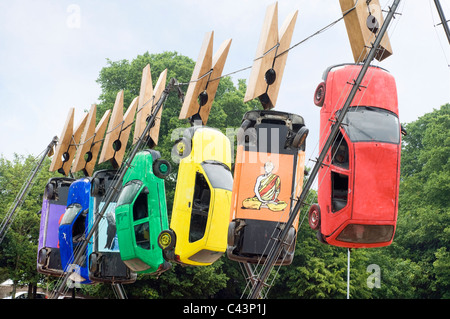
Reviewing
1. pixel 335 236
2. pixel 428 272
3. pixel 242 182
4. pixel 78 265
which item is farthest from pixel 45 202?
pixel 428 272

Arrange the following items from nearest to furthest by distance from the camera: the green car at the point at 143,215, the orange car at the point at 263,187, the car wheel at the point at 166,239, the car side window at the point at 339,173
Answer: the car side window at the point at 339,173, the orange car at the point at 263,187, the car wheel at the point at 166,239, the green car at the point at 143,215

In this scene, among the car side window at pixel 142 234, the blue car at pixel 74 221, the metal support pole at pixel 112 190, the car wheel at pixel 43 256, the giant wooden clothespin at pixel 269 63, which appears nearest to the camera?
the giant wooden clothespin at pixel 269 63

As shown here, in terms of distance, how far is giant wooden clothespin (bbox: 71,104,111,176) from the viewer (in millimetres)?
17734

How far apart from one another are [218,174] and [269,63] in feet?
8.20

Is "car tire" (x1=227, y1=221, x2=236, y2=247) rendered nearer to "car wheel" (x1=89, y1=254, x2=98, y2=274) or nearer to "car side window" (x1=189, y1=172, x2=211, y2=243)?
"car side window" (x1=189, y1=172, x2=211, y2=243)

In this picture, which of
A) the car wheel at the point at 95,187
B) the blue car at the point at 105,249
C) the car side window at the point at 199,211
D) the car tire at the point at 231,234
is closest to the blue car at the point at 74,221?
the car wheel at the point at 95,187

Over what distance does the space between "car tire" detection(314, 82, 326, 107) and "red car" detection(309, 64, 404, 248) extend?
0.02 m

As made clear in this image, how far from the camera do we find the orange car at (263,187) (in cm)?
1010

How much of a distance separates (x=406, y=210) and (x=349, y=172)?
22369 millimetres

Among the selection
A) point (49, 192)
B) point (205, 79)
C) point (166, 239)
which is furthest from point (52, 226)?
point (205, 79)

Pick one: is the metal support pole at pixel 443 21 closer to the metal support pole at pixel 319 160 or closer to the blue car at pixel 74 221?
the metal support pole at pixel 319 160

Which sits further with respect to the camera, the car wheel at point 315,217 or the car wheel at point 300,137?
the car wheel at point 300,137

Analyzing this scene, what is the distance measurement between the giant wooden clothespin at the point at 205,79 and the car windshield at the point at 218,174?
1.37 meters

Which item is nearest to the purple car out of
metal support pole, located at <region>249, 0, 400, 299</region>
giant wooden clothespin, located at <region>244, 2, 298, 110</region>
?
giant wooden clothespin, located at <region>244, 2, 298, 110</region>
